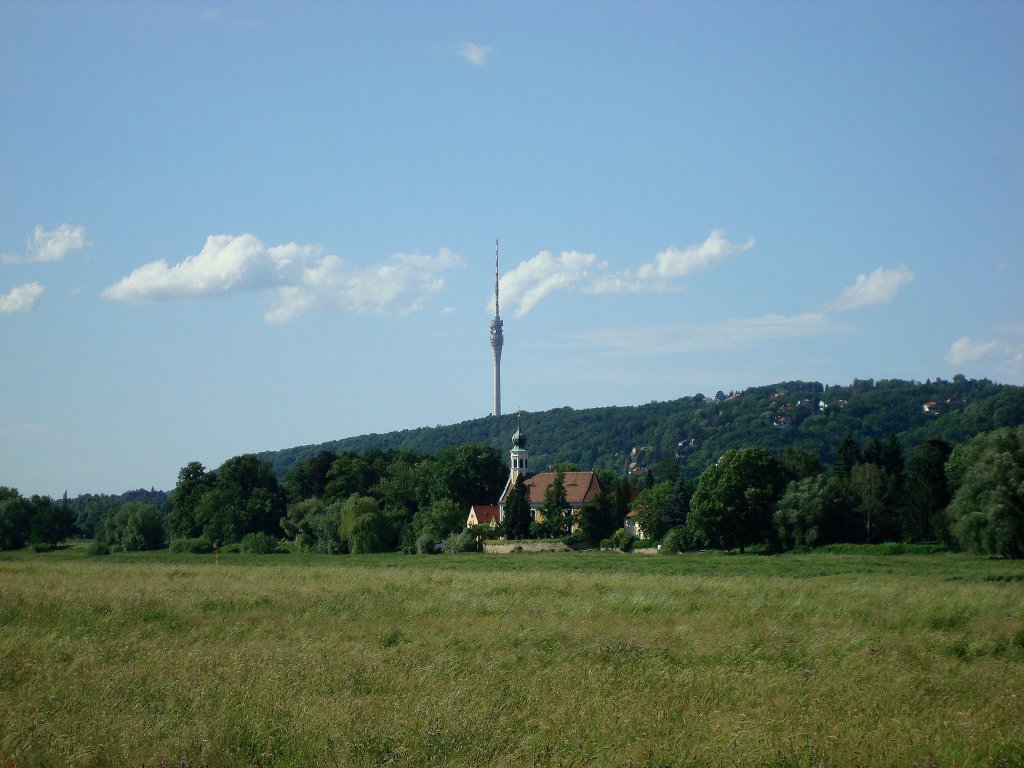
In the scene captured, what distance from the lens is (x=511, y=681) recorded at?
1388cm

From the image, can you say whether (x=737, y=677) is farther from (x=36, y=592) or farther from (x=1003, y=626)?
(x=36, y=592)

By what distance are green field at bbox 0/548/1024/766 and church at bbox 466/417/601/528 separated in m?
82.1

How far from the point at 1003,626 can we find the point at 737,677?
8.50 m

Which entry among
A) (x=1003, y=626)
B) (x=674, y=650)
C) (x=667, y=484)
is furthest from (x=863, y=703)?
(x=667, y=484)

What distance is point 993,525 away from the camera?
172 feet

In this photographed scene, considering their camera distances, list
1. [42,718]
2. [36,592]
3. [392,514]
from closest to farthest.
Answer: [42,718] → [36,592] → [392,514]

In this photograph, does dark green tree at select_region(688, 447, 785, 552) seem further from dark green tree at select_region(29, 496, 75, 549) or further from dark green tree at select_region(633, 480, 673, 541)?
dark green tree at select_region(29, 496, 75, 549)

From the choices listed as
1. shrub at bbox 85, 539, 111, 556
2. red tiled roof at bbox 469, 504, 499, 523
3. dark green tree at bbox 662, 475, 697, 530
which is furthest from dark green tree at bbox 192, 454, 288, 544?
dark green tree at bbox 662, 475, 697, 530

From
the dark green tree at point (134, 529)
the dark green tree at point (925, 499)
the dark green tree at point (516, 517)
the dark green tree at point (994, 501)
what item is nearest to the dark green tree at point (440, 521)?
Answer: the dark green tree at point (516, 517)

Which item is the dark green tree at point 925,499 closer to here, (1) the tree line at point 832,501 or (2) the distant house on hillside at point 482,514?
(1) the tree line at point 832,501

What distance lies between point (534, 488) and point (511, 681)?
113596 millimetres

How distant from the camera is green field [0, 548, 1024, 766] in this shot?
10.5 metres

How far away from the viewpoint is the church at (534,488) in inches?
4370

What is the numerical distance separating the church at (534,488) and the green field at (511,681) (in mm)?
82051
